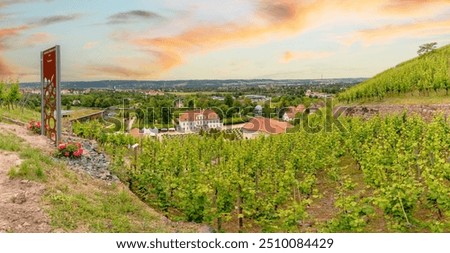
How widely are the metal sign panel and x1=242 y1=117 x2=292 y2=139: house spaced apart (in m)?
8.40

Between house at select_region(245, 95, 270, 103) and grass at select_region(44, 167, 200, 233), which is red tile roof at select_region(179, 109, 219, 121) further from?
grass at select_region(44, 167, 200, 233)

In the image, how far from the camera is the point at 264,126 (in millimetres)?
17359

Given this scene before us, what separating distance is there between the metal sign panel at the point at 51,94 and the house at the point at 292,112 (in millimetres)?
Answer: 11645

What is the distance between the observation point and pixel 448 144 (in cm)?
Result: 945

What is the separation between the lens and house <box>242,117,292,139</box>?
55.7 feet

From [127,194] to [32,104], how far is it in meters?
16.8

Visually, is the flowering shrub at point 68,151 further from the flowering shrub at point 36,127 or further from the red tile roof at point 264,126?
the red tile roof at point 264,126

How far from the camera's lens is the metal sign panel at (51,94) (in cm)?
912

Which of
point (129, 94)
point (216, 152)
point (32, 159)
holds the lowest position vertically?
point (216, 152)

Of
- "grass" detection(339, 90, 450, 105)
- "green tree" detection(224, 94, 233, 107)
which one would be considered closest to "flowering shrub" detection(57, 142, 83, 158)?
"green tree" detection(224, 94, 233, 107)

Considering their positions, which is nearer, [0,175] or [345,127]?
[0,175]

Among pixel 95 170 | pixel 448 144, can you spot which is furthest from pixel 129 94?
pixel 448 144

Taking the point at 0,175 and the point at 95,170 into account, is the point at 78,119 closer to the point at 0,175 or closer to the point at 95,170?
the point at 95,170

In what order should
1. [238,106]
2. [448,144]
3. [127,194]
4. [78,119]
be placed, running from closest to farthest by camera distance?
1. [127,194]
2. [448,144]
3. [238,106]
4. [78,119]
